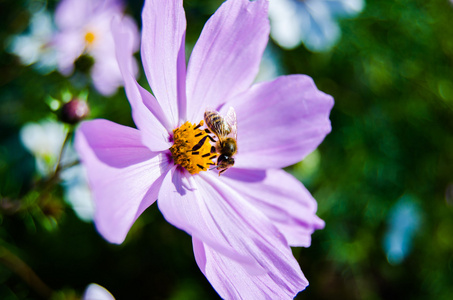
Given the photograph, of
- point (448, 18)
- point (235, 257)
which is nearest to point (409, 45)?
point (448, 18)

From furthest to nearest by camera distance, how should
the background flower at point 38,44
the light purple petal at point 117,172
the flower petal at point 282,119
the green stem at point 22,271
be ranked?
the background flower at point 38,44 < the green stem at point 22,271 < the flower petal at point 282,119 < the light purple petal at point 117,172

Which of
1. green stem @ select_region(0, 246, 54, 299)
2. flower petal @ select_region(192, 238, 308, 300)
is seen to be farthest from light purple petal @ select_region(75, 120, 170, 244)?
green stem @ select_region(0, 246, 54, 299)

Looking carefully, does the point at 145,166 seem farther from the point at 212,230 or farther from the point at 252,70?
the point at 252,70

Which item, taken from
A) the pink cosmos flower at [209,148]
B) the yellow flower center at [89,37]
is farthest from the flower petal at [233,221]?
the yellow flower center at [89,37]

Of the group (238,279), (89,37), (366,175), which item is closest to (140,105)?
(238,279)

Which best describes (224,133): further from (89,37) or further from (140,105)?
(89,37)

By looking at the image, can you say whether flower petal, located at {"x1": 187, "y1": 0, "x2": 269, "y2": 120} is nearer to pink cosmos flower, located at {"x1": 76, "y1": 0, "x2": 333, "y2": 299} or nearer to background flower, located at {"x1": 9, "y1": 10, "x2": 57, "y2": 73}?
pink cosmos flower, located at {"x1": 76, "y1": 0, "x2": 333, "y2": 299}

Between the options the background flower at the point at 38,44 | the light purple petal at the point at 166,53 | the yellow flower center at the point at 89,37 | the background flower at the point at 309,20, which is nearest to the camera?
the light purple petal at the point at 166,53

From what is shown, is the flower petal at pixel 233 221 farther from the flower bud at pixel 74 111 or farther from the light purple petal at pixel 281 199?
the flower bud at pixel 74 111
